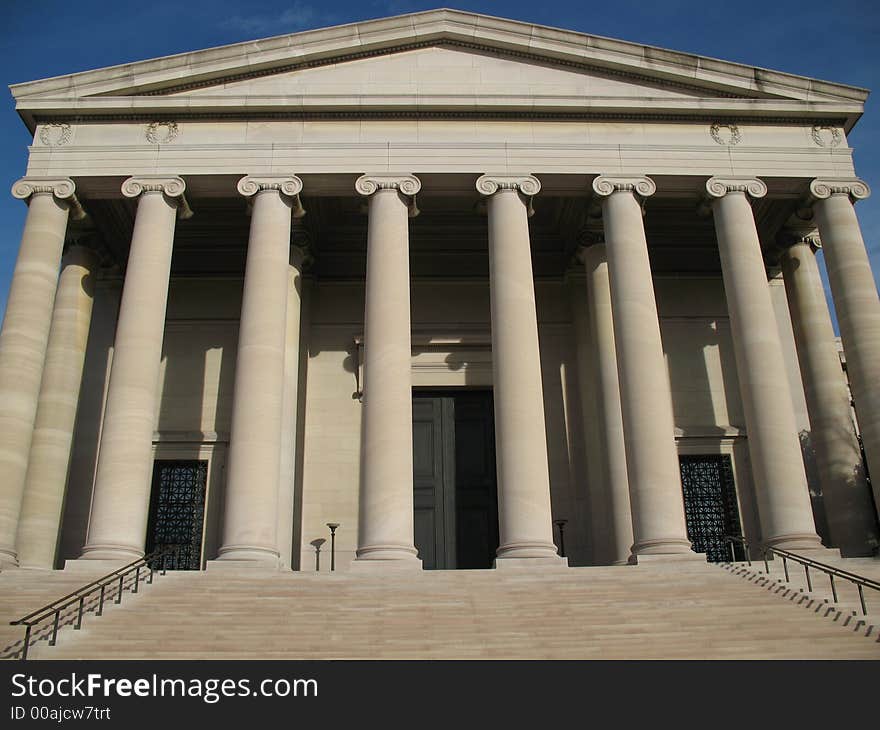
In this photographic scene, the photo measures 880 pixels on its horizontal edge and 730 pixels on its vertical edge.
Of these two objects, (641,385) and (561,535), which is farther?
(561,535)

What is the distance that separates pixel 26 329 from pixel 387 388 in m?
11.1

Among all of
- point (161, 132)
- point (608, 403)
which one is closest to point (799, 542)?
point (608, 403)

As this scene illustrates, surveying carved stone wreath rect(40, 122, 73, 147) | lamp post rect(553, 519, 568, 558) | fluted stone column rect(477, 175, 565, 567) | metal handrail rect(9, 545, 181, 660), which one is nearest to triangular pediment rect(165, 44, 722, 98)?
carved stone wreath rect(40, 122, 73, 147)

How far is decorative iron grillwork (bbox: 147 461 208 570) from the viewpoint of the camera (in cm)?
3278

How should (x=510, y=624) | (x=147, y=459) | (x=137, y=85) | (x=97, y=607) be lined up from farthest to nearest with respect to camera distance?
(x=137, y=85)
(x=147, y=459)
(x=97, y=607)
(x=510, y=624)

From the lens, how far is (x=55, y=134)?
1198 inches

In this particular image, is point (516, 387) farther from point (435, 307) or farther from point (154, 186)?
point (154, 186)

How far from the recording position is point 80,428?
108 feet

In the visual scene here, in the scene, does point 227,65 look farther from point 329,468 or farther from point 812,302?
point 812,302

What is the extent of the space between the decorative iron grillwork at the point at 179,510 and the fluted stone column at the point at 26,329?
23.6ft

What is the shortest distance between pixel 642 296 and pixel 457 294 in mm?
10420

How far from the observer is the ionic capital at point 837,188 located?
3042 cm

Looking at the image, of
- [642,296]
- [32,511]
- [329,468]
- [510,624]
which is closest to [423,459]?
[329,468]


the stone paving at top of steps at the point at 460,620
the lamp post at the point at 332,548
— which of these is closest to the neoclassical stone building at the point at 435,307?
the lamp post at the point at 332,548
